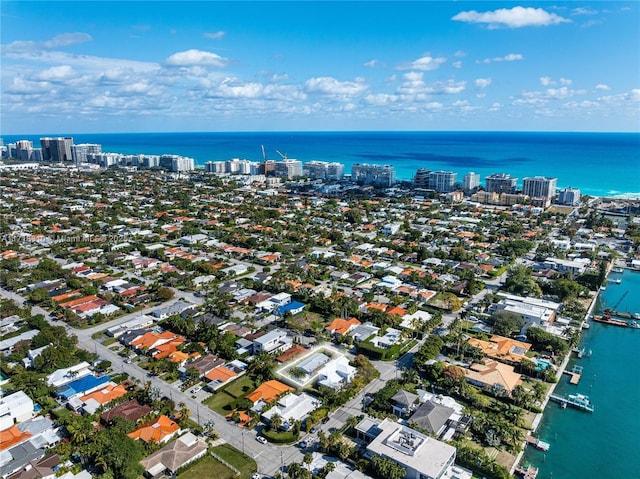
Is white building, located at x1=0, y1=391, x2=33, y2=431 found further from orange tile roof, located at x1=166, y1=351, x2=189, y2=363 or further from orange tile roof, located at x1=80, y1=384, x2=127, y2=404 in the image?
orange tile roof, located at x1=166, y1=351, x2=189, y2=363

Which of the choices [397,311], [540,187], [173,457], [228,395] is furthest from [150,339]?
[540,187]

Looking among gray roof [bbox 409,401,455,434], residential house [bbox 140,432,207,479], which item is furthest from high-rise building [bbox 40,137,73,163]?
gray roof [bbox 409,401,455,434]

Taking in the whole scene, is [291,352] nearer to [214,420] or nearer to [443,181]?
[214,420]

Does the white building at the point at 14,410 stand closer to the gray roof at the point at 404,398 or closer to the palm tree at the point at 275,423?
the palm tree at the point at 275,423

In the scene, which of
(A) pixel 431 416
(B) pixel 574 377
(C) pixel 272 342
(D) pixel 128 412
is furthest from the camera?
(C) pixel 272 342

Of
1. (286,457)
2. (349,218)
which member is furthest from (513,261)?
(286,457)

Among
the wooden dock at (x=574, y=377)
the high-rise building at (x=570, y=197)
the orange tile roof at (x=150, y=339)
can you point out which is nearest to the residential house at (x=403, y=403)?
the wooden dock at (x=574, y=377)
